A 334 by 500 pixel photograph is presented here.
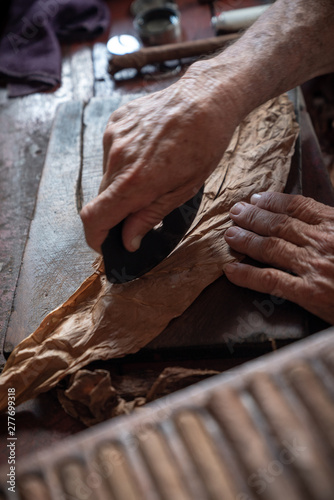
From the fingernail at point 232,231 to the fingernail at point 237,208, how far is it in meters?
0.05

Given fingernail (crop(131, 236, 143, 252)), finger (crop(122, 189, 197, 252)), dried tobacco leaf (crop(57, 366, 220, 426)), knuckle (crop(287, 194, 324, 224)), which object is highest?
finger (crop(122, 189, 197, 252))

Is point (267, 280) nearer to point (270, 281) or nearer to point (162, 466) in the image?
point (270, 281)

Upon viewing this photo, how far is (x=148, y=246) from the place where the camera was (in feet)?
3.58

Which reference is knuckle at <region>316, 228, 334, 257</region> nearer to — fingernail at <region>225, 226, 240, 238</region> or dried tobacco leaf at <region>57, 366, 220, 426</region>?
fingernail at <region>225, 226, 240, 238</region>

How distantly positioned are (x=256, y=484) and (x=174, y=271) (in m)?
0.57

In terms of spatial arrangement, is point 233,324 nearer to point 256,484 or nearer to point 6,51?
point 256,484

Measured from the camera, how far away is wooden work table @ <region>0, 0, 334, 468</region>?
1001 millimetres

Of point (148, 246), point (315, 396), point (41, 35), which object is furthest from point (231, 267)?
point (41, 35)

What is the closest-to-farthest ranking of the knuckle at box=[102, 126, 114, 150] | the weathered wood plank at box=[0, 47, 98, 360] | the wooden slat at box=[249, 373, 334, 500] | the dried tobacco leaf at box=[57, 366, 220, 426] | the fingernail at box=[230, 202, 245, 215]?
the wooden slat at box=[249, 373, 334, 500], the dried tobacco leaf at box=[57, 366, 220, 426], the knuckle at box=[102, 126, 114, 150], the fingernail at box=[230, 202, 245, 215], the weathered wood plank at box=[0, 47, 98, 360]

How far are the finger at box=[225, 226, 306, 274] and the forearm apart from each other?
0.28 meters

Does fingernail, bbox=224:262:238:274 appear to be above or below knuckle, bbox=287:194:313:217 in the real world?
below

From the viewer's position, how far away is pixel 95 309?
1.07m

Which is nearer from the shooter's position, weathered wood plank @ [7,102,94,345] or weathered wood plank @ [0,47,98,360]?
weathered wood plank @ [7,102,94,345]

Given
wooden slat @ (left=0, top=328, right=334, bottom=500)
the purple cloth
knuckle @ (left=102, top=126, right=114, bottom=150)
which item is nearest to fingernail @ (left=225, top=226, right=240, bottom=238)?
knuckle @ (left=102, top=126, right=114, bottom=150)
